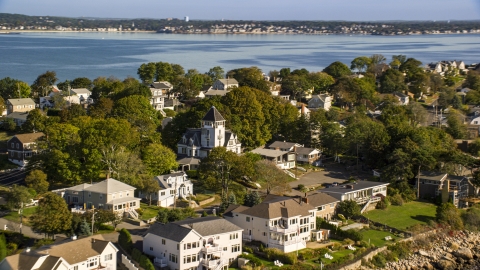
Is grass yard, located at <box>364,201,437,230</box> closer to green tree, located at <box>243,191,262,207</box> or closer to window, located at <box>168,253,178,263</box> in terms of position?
green tree, located at <box>243,191,262,207</box>

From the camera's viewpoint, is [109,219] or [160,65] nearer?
[109,219]

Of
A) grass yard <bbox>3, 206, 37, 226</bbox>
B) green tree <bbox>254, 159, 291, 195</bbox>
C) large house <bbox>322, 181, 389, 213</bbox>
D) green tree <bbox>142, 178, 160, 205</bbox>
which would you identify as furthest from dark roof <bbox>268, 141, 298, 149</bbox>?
grass yard <bbox>3, 206, 37, 226</bbox>

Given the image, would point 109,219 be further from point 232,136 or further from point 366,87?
point 366,87

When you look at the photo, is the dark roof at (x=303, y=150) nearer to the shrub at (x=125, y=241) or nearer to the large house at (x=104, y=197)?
the large house at (x=104, y=197)

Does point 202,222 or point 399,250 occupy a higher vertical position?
point 202,222

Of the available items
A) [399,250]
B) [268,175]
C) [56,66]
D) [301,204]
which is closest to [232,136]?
[268,175]

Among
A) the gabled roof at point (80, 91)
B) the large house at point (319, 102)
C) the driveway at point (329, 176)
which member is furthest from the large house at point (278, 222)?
the gabled roof at point (80, 91)

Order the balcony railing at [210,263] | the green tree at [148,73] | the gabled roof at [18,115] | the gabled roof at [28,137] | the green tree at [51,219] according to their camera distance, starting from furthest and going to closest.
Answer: the green tree at [148,73], the gabled roof at [18,115], the gabled roof at [28,137], the green tree at [51,219], the balcony railing at [210,263]
